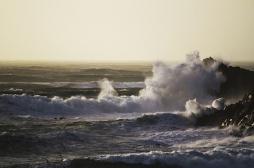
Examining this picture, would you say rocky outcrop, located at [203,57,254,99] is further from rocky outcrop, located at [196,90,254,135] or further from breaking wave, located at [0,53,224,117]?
rocky outcrop, located at [196,90,254,135]

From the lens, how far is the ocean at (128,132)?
1812cm

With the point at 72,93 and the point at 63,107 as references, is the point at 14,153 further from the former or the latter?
the point at 72,93

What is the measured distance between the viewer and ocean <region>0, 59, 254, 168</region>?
18.1 meters

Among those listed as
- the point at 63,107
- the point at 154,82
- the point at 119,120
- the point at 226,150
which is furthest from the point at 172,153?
the point at 154,82

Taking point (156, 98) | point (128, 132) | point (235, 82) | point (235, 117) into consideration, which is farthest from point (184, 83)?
point (128, 132)

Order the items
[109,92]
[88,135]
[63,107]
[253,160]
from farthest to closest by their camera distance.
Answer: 1. [109,92]
2. [63,107]
3. [88,135]
4. [253,160]

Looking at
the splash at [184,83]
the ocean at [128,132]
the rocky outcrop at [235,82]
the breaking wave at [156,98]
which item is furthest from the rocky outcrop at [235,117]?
the splash at [184,83]

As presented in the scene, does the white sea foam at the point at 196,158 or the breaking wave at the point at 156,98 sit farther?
the breaking wave at the point at 156,98

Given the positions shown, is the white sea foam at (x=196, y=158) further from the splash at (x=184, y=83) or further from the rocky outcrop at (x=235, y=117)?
the splash at (x=184, y=83)

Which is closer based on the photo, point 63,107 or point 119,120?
point 119,120

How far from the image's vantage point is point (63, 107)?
3475 centimetres

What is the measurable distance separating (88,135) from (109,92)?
2167cm

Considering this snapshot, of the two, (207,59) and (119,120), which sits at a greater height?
(207,59)

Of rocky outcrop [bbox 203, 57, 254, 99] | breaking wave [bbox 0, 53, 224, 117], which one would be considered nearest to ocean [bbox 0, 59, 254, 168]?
breaking wave [bbox 0, 53, 224, 117]
